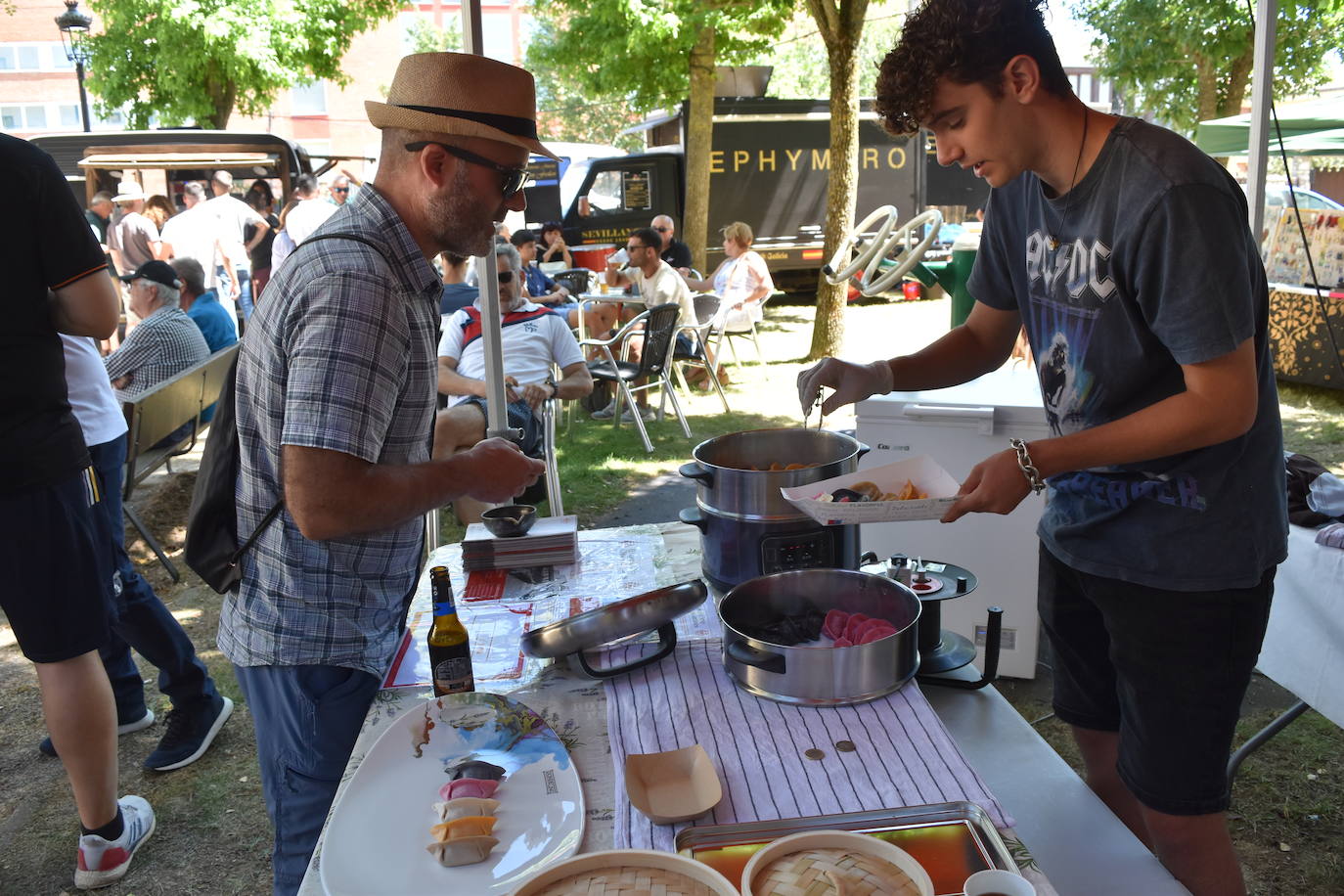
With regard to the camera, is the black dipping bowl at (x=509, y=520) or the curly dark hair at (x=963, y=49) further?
the black dipping bowl at (x=509, y=520)

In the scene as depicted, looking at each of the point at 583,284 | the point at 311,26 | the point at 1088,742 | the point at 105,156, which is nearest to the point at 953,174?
the point at 583,284

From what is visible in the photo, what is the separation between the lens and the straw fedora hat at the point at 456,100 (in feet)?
5.17

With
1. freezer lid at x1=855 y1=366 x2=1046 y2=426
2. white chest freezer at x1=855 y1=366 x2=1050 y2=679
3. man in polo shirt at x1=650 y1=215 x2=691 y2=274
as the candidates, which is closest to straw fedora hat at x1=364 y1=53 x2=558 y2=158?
freezer lid at x1=855 y1=366 x2=1046 y2=426

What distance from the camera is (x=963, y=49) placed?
145cm

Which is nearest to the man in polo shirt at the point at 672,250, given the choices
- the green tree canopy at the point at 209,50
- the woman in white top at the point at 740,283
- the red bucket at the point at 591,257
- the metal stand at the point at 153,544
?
the woman in white top at the point at 740,283

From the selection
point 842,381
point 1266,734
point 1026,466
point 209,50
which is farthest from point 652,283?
point 209,50

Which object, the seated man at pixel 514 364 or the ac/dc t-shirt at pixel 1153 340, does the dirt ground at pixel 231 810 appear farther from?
the seated man at pixel 514 364

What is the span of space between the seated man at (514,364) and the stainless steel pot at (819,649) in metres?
3.45

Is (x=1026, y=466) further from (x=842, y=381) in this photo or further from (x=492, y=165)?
(x=492, y=165)

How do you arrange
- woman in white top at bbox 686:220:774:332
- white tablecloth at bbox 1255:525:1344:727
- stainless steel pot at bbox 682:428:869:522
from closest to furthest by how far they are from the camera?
Answer: stainless steel pot at bbox 682:428:869:522
white tablecloth at bbox 1255:525:1344:727
woman in white top at bbox 686:220:774:332

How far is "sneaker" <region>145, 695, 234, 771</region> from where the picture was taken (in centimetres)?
328

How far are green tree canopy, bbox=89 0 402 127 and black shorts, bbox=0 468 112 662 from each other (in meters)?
14.2

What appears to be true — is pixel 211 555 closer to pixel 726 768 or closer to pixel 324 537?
pixel 324 537

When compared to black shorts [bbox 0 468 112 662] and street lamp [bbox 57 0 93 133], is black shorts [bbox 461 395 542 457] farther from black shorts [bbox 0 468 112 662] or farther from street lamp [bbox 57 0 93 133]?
street lamp [bbox 57 0 93 133]
